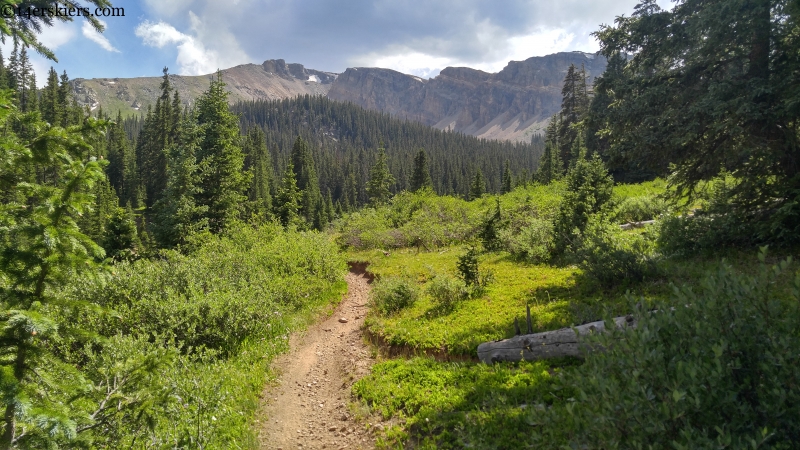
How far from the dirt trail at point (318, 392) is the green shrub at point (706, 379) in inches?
180

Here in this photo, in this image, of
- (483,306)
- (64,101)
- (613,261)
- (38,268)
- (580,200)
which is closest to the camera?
(38,268)

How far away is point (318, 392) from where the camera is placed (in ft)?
28.3

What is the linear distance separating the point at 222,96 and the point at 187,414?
2073 centimetres

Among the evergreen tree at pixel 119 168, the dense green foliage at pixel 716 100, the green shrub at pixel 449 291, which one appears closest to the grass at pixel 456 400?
the green shrub at pixel 449 291

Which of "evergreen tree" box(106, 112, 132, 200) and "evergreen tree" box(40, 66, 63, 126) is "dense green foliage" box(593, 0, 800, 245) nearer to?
"evergreen tree" box(40, 66, 63, 126)

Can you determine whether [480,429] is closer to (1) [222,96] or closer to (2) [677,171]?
(2) [677,171]

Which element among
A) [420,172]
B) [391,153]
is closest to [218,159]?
[420,172]

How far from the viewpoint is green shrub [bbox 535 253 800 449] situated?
2674mm

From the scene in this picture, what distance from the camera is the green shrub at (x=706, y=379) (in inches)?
105

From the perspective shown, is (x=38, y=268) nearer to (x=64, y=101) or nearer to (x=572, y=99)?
(x=572, y=99)

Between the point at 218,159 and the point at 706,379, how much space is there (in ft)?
76.2

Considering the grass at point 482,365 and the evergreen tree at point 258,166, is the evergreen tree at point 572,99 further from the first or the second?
the evergreen tree at point 258,166

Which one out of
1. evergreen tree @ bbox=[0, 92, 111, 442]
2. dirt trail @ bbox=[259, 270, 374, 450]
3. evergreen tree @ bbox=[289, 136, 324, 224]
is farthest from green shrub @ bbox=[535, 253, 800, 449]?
evergreen tree @ bbox=[289, 136, 324, 224]

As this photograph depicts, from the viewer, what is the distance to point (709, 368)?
9.47 feet
